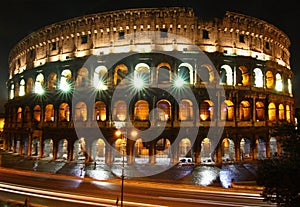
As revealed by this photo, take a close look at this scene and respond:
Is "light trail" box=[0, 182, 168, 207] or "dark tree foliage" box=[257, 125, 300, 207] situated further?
"light trail" box=[0, 182, 168, 207]

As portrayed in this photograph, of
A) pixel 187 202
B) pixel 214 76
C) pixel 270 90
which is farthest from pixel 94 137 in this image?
pixel 270 90

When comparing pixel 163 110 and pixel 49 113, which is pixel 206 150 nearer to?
pixel 163 110

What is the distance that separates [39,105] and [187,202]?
78.3ft

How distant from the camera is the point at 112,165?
79.6 ft

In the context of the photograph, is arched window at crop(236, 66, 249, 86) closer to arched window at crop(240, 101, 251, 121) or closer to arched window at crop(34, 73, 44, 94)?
arched window at crop(240, 101, 251, 121)

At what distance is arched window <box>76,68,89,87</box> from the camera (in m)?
27.9

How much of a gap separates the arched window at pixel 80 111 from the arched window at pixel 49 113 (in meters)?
4.29

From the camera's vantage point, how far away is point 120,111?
2741 centimetres

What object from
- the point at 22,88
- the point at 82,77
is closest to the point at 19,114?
the point at 22,88

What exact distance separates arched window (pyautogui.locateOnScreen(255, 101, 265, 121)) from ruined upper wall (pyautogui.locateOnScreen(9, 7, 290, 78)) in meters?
5.59

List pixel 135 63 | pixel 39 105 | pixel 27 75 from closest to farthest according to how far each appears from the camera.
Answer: pixel 135 63 → pixel 39 105 → pixel 27 75

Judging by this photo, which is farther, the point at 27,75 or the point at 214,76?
the point at 27,75

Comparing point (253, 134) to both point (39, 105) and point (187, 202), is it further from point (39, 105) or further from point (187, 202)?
point (39, 105)

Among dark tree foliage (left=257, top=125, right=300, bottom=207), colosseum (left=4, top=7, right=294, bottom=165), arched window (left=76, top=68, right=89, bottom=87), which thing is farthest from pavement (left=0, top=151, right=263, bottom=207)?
arched window (left=76, top=68, right=89, bottom=87)
